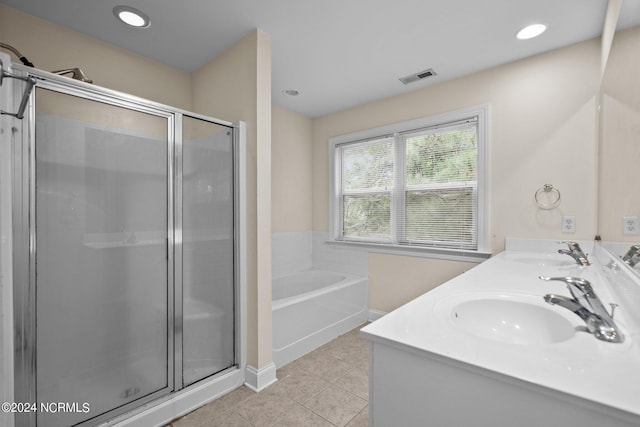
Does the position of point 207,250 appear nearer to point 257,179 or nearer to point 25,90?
point 257,179

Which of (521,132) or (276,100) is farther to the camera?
(276,100)

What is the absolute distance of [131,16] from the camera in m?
1.88

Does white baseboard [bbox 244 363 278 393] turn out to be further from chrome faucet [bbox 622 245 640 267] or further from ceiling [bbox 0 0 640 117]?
ceiling [bbox 0 0 640 117]

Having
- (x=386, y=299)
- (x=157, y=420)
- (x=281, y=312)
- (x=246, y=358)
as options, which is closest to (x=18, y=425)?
(x=157, y=420)

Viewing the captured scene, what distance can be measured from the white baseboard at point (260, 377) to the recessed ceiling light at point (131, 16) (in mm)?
2433

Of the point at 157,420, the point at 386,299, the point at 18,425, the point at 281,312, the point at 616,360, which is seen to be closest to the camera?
the point at 616,360

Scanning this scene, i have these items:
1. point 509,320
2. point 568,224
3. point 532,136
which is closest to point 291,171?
point 532,136

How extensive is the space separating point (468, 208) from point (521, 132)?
73 cm

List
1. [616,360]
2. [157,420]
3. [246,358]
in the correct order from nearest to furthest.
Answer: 1. [616,360]
2. [157,420]
3. [246,358]

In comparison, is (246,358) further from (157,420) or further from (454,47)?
(454,47)

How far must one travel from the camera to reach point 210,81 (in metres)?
2.44

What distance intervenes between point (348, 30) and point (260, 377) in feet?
8.02

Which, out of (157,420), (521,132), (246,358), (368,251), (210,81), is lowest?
(157,420)

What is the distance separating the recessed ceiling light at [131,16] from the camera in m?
1.82
